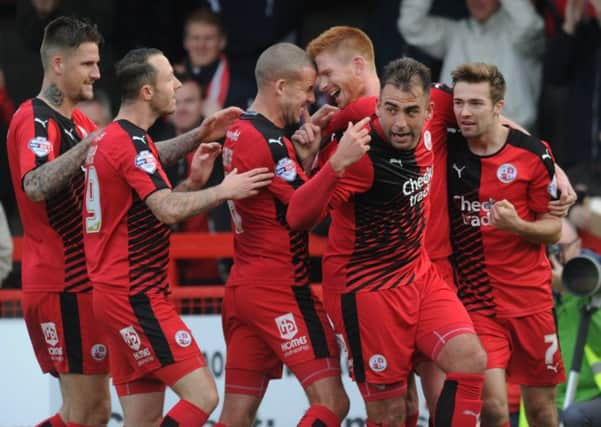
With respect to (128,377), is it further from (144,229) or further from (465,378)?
(465,378)

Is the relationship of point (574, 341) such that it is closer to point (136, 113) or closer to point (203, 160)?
point (203, 160)

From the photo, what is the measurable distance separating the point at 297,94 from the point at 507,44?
356 centimetres

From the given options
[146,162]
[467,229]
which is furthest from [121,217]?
[467,229]

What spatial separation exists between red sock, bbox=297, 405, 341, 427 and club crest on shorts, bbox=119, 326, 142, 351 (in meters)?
0.94

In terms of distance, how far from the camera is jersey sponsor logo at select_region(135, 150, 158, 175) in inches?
301

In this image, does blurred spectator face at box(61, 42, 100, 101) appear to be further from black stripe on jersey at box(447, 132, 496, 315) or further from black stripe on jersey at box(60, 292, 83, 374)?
black stripe on jersey at box(447, 132, 496, 315)

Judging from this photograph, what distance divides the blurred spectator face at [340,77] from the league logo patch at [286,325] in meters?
1.23

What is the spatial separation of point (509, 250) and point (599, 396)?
1.72 metres

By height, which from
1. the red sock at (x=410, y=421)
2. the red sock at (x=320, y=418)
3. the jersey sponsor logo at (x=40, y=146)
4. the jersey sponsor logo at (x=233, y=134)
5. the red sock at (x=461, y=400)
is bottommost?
the red sock at (x=410, y=421)

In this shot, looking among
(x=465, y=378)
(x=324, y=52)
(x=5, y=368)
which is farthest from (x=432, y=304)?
(x=5, y=368)

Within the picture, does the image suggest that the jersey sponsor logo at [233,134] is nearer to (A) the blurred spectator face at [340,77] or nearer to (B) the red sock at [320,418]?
(A) the blurred spectator face at [340,77]

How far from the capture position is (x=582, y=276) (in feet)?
29.5


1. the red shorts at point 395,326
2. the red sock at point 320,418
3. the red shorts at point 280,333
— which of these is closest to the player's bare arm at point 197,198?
the red shorts at point 280,333

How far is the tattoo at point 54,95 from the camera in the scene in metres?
8.18
